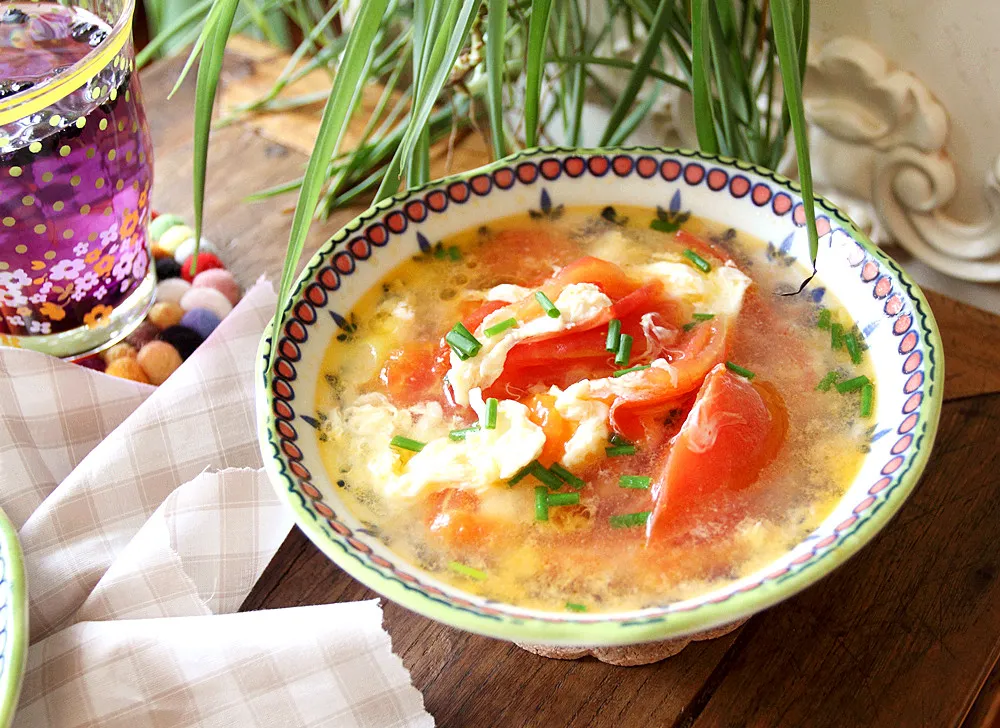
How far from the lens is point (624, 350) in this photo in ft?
3.35

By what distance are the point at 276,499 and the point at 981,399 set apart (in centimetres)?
86

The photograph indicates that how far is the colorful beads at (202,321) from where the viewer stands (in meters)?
1.34

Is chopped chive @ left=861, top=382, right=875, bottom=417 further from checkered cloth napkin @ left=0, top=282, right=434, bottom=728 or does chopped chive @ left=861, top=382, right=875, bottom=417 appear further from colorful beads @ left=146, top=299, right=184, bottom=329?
colorful beads @ left=146, top=299, right=184, bottom=329

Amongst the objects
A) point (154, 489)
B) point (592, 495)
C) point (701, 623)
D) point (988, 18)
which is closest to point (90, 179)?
point (154, 489)

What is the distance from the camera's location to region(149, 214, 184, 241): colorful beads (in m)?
1.48

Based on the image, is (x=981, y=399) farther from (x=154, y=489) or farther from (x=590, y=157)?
(x=154, y=489)

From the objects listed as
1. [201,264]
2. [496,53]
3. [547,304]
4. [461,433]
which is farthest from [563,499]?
[201,264]

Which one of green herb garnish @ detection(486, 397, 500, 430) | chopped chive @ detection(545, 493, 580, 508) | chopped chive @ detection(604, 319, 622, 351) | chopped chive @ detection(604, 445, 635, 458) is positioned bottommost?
chopped chive @ detection(545, 493, 580, 508)

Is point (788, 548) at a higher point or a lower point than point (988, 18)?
lower

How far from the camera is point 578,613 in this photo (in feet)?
2.75

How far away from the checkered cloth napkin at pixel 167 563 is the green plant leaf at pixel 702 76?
0.61 m

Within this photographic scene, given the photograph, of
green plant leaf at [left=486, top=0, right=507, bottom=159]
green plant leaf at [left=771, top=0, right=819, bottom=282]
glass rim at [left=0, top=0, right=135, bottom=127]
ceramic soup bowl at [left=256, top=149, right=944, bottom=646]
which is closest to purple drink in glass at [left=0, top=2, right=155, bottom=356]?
glass rim at [left=0, top=0, right=135, bottom=127]

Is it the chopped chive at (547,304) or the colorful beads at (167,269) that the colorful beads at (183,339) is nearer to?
the colorful beads at (167,269)

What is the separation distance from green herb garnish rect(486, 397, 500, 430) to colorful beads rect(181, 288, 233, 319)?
22.2 inches
